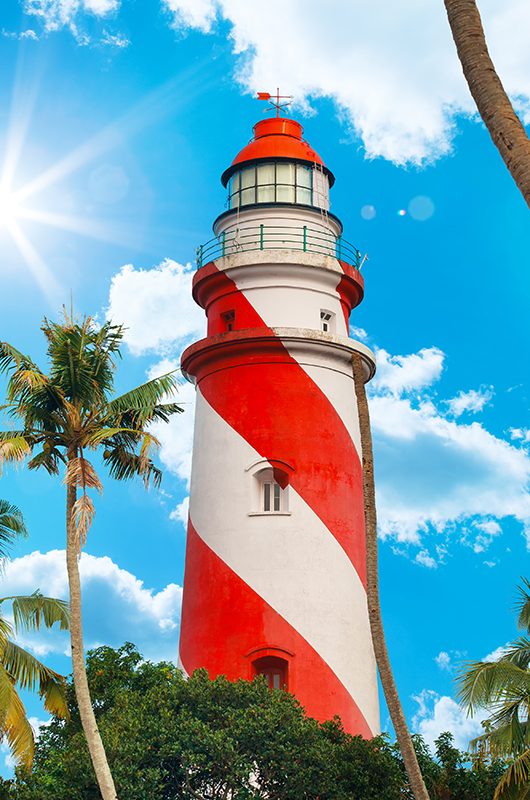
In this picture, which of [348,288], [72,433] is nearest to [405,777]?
[72,433]

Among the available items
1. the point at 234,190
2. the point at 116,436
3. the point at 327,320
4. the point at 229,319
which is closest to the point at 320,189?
the point at 234,190

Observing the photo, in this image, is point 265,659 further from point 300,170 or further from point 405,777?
point 300,170

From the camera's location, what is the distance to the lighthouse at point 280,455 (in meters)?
23.6

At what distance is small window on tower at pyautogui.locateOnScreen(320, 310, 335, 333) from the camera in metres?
26.5

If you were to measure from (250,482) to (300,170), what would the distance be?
8270 mm

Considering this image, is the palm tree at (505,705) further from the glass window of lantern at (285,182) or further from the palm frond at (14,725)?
the glass window of lantern at (285,182)

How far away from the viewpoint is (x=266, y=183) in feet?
90.6

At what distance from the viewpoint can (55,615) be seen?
21172mm

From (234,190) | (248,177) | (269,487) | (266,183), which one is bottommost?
(269,487)

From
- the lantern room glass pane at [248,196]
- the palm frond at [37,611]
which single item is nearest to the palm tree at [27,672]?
the palm frond at [37,611]

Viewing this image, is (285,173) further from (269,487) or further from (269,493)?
(269,493)

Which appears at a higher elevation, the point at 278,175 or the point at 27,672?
the point at 278,175

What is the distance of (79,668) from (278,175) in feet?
46.5

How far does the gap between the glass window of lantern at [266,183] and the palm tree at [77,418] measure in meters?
8.50
